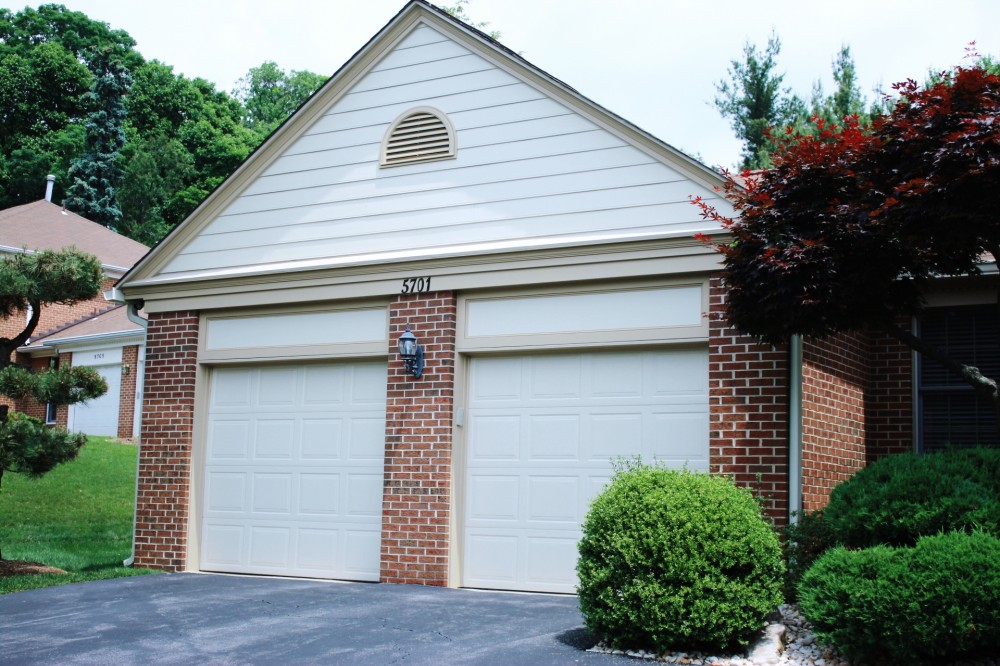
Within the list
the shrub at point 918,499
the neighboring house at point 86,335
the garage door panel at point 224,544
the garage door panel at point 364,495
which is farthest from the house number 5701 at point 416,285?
the neighboring house at point 86,335

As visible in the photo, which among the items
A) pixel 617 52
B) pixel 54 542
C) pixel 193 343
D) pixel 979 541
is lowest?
pixel 54 542

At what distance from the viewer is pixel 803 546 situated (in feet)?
26.2

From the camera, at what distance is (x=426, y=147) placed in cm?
1105

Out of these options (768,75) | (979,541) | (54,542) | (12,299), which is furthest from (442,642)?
(768,75)

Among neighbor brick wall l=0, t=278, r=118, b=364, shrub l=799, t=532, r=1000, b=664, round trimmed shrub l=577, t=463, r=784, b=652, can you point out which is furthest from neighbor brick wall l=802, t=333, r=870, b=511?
neighbor brick wall l=0, t=278, r=118, b=364

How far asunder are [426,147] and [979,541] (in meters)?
6.90

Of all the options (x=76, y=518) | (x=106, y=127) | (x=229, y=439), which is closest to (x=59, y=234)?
(x=106, y=127)

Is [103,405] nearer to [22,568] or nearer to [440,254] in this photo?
[22,568]

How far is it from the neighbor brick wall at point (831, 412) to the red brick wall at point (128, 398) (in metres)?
19.1

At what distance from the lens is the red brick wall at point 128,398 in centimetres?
2489

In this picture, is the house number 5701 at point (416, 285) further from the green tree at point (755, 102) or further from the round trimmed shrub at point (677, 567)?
the green tree at point (755, 102)

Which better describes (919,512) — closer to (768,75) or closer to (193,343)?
(193,343)

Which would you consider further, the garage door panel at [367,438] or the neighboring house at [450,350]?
the garage door panel at [367,438]

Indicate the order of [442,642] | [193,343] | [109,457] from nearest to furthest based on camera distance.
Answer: [442,642] → [193,343] → [109,457]
